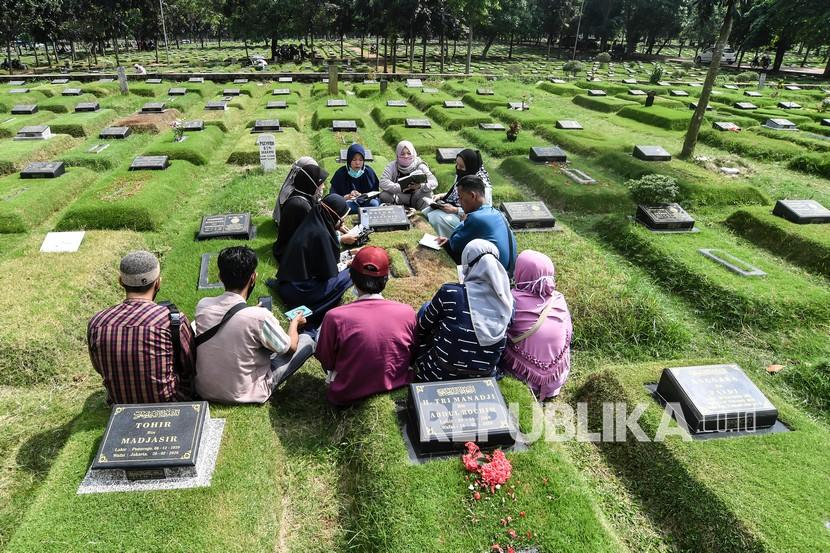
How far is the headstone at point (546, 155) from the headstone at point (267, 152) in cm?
739

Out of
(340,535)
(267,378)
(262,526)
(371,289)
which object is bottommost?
(340,535)

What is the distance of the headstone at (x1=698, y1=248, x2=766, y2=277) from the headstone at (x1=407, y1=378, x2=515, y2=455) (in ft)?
20.4

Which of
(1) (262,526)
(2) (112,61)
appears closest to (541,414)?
(1) (262,526)

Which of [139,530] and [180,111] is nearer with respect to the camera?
[139,530]

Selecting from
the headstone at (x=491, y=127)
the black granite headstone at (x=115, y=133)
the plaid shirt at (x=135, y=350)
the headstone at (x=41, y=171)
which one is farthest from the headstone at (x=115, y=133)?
the plaid shirt at (x=135, y=350)

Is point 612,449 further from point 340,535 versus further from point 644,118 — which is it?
point 644,118

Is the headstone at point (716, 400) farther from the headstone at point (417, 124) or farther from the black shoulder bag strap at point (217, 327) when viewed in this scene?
the headstone at point (417, 124)

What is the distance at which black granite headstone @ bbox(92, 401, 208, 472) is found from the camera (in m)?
3.98

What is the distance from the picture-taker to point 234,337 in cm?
455

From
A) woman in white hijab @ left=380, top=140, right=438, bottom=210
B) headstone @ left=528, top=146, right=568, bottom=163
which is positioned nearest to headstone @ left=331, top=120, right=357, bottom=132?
headstone @ left=528, top=146, right=568, bottom=163

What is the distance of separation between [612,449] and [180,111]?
21822 mm

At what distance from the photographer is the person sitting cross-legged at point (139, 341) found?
4176 millimetres

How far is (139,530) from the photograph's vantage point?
379cm

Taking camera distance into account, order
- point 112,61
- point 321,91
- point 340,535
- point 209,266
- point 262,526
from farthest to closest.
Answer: point 112,61, point 321,91, point 209,266, point 340,535, point 262,526
